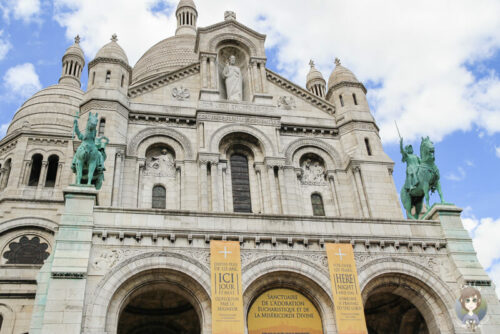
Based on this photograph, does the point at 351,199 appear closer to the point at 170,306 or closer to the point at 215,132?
the point at 215,132

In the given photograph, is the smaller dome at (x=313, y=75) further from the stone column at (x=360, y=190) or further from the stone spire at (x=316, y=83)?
the stone column at (x=360, y=190)

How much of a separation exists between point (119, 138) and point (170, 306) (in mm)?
9278

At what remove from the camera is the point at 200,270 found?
1719 centimetres

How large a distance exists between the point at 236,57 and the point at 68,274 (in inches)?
762

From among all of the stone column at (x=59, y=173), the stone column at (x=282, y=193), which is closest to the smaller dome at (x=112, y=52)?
the stone column at (x=282, y=193)

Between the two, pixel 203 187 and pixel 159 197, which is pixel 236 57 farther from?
pixel 159 197

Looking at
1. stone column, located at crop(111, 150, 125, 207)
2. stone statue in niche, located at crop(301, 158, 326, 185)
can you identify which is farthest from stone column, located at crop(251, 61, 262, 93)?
stone column, located at crop(111, 150, 125, 207)

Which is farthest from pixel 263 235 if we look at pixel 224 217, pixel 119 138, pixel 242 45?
pixel 242 45

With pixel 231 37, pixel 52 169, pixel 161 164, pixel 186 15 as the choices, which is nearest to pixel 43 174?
pixel 52 169

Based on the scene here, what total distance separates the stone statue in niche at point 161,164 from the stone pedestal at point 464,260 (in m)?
12.6

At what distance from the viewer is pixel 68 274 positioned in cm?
1598

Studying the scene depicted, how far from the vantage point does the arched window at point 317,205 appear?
26506mm

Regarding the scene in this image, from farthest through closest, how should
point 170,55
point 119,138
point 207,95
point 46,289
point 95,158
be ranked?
point 170,55 → point 207,95 → point 119,138 → point 95,158 → point 46,289

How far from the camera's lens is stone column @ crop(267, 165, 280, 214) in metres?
24.7
